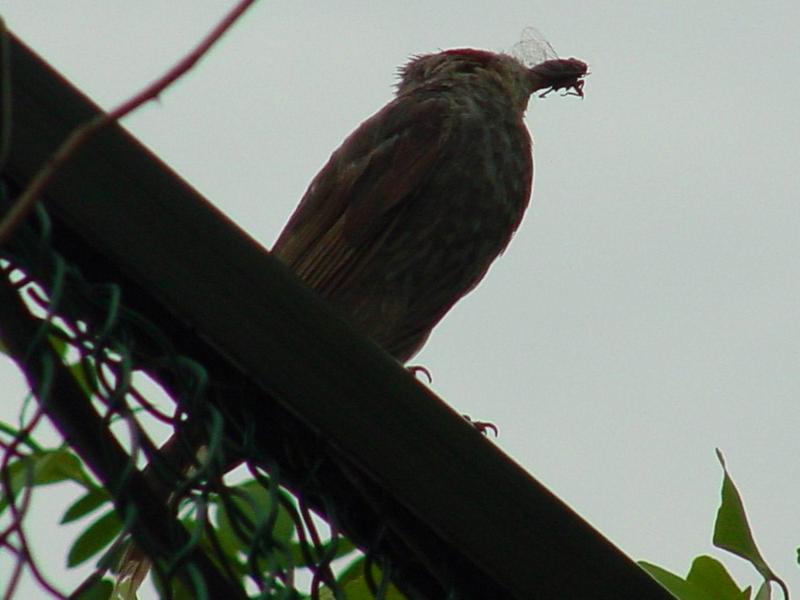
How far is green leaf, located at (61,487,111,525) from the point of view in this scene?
8.29ft

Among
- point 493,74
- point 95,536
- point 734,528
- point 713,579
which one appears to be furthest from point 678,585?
point 493,74

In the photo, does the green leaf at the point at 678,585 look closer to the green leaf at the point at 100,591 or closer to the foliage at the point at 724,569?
the foliage at the point at 724,569

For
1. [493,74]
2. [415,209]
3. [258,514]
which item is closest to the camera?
[258,514]

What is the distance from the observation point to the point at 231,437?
6.17 ft

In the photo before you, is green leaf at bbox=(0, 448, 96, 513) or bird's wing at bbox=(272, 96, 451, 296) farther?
bird's wing at bbox=(272, 96, 451, 296)

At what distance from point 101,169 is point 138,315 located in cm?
18

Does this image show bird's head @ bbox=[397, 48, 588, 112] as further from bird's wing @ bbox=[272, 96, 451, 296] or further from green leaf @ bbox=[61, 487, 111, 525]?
green leaf @ bbox=[61, 487, 111, 525]

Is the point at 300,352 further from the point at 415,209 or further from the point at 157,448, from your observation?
the point at 415,209

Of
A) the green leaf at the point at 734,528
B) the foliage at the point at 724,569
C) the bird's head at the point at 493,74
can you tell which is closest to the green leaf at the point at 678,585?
the foliage at the point at 724,569

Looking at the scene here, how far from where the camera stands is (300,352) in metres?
1.80

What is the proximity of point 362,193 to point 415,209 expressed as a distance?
0.19m

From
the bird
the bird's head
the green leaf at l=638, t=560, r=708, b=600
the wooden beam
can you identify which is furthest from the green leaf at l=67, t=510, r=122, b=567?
the bird's head

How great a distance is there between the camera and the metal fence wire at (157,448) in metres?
1.62

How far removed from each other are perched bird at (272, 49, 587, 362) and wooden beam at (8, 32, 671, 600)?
110 inches
